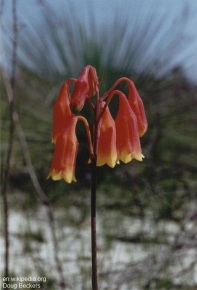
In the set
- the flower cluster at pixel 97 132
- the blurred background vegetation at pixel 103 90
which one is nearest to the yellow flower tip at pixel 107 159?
the flower cluster at pixel 97 132

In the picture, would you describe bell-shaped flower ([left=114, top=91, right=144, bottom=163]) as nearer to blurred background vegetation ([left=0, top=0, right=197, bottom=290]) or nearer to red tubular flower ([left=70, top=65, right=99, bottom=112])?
red tubular flower ([left=70, top=65, right=99, bottom=112])

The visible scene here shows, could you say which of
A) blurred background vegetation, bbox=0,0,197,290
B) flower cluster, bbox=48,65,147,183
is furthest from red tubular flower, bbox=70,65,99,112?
blurred background vegetation, bbox=0,0,197,290

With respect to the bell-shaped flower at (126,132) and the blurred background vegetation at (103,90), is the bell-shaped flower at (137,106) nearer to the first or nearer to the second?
the bell-shaped flower at (126,132)

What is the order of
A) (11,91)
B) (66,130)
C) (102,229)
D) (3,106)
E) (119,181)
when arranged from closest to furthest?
(66,130) < (11,91) < (102,229) < (119,181) < (3,106)

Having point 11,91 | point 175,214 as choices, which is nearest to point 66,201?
point 175,214

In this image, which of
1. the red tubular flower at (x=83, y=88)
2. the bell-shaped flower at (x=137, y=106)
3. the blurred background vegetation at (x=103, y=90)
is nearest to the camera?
the red tubular flower at (x=83, y=88)

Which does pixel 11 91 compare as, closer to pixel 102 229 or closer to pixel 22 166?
pixel 102 229

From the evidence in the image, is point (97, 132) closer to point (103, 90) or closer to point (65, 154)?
point (65, 154)

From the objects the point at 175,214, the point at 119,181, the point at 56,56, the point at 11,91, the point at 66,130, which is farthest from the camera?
the point at 56,56
